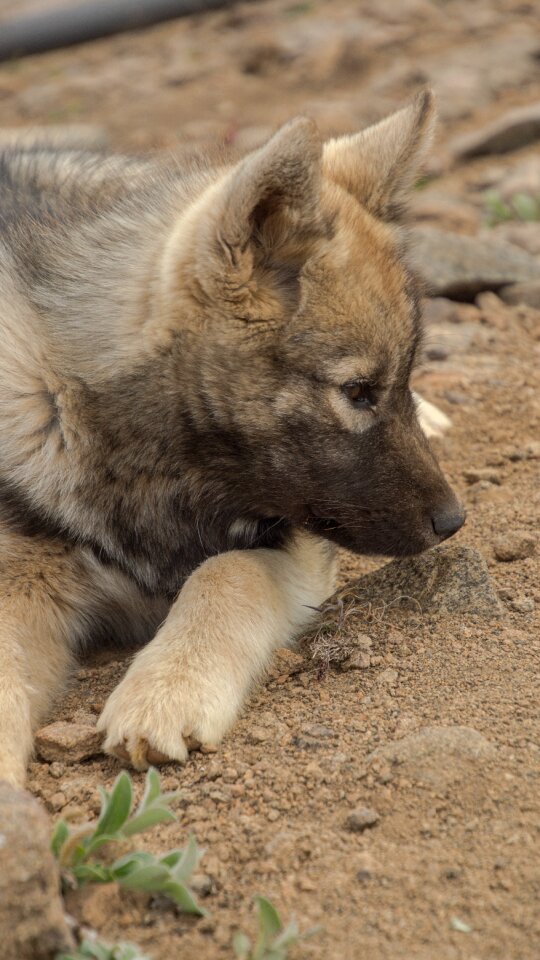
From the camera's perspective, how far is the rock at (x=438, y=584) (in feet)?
10.5

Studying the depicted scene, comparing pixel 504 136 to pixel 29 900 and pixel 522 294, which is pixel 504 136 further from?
pixel 29 900

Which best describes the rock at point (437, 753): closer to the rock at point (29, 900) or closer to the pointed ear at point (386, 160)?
the rock at point (29, 900)

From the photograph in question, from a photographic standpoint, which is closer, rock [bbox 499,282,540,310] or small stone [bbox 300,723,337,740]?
small stone [bbox 300,723,337,740]

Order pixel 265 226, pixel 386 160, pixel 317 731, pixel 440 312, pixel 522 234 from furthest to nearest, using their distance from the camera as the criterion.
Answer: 1. pixel 522 234
2. pixel 440 312
3. pixel 386 160
4. pixel 265 226
5. pixel 317 731

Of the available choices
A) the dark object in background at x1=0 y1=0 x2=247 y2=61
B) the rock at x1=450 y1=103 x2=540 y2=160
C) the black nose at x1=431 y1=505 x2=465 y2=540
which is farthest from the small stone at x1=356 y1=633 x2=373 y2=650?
the dark object in background at x1=0 y1=0 x2=247 y2=61

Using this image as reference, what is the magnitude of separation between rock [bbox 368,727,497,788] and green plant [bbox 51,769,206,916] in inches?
21.1

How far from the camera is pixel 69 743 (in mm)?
2848

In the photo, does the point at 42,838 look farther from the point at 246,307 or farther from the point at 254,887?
the point at 246,307

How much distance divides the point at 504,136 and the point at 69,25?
12.9 ft

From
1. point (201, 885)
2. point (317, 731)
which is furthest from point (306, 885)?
point (317, 731)

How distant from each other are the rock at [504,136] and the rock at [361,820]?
257 inches

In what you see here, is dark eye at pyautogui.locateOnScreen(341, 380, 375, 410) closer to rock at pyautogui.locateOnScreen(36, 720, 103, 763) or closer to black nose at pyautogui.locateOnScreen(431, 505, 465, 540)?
black nose at pyautogui.locateOnScreen(431, 505, 465, 540)

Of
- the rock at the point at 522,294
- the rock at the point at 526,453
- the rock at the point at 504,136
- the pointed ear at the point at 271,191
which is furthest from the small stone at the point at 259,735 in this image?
the rock at the point at 504,136

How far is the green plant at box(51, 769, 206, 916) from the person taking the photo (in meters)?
2.12
